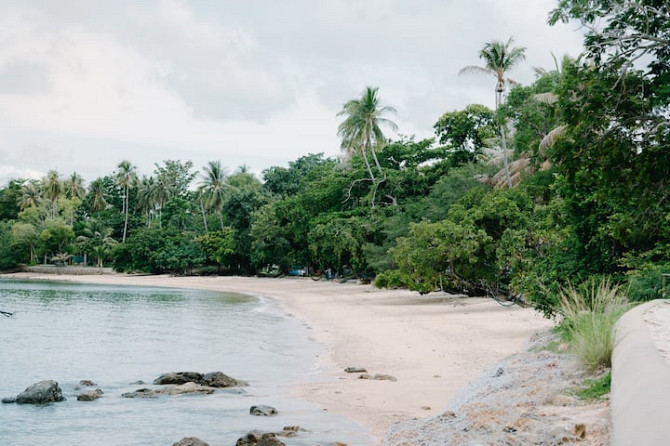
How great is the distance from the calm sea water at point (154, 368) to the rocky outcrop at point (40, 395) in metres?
0.25

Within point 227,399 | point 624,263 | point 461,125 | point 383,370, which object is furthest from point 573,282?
point 461,125

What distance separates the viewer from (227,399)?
39.0ft

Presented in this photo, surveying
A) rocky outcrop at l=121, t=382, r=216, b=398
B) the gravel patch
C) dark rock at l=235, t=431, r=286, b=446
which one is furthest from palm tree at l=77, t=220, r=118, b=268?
the gravel patch

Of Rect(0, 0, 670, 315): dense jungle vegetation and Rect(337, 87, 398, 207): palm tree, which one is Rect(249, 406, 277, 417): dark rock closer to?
Rect(0, 0, 670, 315): dense jungle vegetation

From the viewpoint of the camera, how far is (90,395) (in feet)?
40.5

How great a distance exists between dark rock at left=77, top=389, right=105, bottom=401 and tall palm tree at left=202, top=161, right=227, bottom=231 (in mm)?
57722

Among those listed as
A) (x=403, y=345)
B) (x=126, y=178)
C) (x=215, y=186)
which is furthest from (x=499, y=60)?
(x=126, y=178)

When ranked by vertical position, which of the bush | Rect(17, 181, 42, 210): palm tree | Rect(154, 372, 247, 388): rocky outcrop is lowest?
Rect(154, 372, 247, 388): rocky outcrop

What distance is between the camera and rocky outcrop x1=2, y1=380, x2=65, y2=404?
39.4 feet

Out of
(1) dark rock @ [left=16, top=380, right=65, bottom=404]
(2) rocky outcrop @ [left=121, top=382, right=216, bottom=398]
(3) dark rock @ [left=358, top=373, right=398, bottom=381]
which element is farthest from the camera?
(3) dark rock @ [left=358, top=373, right=398, bottom=381]

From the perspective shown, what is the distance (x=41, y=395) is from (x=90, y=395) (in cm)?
86

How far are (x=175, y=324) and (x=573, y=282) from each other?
1751 centimetres

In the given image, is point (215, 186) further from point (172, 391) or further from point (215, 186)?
point (172, 391)

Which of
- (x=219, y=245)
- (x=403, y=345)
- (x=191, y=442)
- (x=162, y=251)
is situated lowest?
(x=191, y=442)
